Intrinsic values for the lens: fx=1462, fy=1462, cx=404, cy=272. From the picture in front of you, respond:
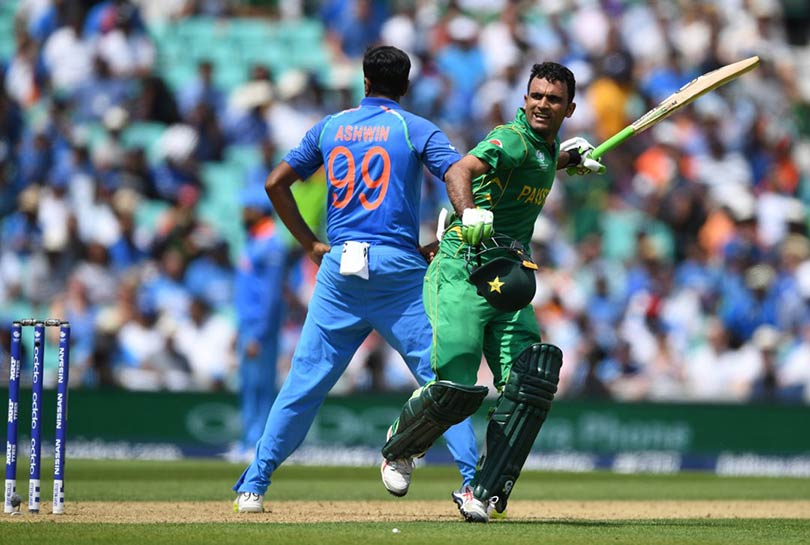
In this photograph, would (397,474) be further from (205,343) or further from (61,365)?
(205,343)

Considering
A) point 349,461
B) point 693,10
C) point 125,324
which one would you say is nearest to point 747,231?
point 693,10

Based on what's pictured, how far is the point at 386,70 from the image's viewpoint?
735 centimetres

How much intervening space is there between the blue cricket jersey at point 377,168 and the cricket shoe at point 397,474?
3.37ft

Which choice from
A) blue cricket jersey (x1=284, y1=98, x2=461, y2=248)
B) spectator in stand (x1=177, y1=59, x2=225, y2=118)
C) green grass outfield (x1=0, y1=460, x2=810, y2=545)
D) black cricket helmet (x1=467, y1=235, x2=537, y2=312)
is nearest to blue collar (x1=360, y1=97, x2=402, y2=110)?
blue cricket jersey (x1=284, y1=98, x2=461, y2=248)

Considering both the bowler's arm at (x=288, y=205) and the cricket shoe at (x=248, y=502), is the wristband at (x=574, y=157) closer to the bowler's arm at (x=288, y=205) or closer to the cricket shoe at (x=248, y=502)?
the bowler's arm at (x=288, y=205)

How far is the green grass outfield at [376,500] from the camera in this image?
20.5 feet

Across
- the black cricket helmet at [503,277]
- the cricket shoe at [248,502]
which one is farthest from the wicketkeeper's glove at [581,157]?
the cricket shoe at [248,502]

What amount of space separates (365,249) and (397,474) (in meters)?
1.12

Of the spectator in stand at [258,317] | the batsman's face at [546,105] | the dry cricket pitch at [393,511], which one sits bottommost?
the spectator in stand at [258,317]

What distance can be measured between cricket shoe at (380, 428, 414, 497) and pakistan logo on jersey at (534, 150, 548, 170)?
1.47 metres

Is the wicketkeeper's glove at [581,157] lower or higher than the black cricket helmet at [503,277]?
higher

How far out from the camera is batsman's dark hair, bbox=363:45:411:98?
24.0 feet

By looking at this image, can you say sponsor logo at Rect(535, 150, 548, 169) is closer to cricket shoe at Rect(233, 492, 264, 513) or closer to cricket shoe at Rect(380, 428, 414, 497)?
cricket shoe at Rect(380, 428, 414, 497)

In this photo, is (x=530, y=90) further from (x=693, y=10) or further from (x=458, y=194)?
(x=693, y=10)
